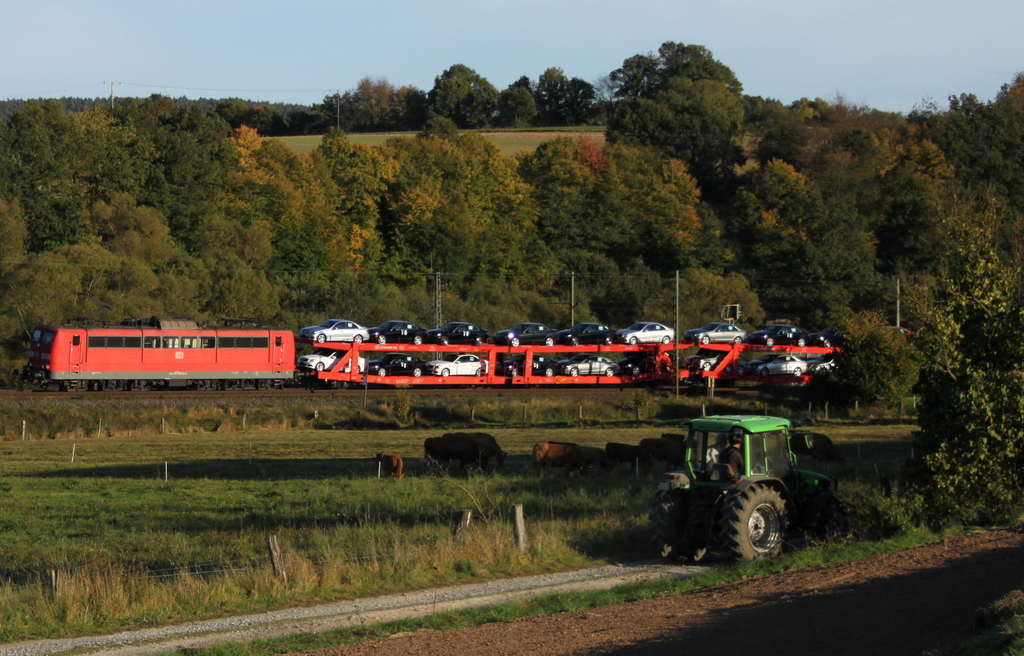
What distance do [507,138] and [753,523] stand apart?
11537 cm

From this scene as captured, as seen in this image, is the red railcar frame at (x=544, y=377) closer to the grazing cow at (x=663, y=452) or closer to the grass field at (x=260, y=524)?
the grass field at (x=260, y=524)

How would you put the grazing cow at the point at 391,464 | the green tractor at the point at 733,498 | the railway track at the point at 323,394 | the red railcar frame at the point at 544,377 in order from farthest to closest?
the red railcar frame at the point at 544,377
the railway track at the point at 323,394
the grazing cow at the point at 391,464
the green tractor at the point at 733,498

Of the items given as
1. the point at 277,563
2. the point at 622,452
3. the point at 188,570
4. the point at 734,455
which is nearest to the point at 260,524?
the point at 188,570

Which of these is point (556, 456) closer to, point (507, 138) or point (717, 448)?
point (717, 448)

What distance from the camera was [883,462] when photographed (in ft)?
93.0

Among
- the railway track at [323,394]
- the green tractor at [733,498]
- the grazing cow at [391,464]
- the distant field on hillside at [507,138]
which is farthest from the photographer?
the distant field on hillside at [507,138]

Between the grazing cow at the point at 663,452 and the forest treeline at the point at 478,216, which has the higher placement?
the forest treeline at the point at 478,216

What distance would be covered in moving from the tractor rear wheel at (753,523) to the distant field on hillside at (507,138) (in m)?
99.4

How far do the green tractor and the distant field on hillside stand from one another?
98.6 m

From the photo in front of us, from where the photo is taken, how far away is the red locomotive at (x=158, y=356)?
155 feet

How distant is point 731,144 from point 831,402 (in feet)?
253

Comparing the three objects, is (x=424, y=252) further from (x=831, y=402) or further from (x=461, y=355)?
(x=831, y=402)

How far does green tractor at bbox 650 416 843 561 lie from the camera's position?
1521 cm

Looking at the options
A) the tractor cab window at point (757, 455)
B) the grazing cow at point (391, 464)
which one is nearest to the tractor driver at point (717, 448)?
the tractor cab window at point (757, 455)
